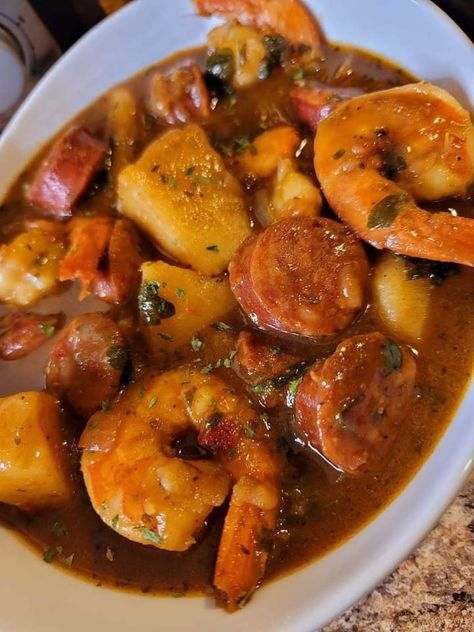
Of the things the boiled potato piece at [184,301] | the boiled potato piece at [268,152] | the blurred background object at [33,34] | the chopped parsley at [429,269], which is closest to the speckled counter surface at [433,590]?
the chopped parsley at [429,269]

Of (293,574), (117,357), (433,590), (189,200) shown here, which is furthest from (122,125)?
(433,590)

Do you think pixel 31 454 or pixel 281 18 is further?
pixel 281 18

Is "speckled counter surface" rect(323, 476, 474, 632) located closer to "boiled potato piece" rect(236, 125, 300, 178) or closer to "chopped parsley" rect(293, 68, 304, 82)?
"boiled potato piece" rect(236, 125, 300, 178)

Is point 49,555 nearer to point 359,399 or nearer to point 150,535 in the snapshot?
point 150,535

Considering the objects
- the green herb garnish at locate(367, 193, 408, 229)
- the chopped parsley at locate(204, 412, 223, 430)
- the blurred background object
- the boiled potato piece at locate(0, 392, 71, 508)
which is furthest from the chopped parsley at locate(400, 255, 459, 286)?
the blurred background object

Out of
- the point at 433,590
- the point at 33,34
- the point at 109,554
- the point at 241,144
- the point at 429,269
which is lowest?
the point at 433,590

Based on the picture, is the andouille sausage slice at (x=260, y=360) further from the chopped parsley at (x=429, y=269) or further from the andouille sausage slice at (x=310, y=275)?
the chopped parsley at (x=429, y=269)

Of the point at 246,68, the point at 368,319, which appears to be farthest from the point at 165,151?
the point at 368,319
